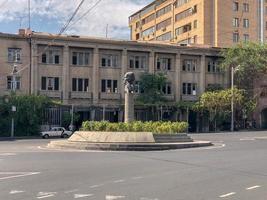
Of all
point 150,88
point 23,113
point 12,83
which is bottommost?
point 23,113

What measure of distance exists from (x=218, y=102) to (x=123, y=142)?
37180 millimetres

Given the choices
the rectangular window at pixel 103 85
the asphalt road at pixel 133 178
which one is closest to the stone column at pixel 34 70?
the rectangular window at pixel 103 85

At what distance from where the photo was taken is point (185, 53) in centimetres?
6675

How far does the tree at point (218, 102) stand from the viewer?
6334 cm

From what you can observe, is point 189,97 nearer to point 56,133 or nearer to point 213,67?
point 213,67

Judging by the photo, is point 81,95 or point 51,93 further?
point 81,95

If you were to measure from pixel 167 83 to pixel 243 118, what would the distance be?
11248mm

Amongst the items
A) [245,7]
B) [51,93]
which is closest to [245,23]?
[245,7]

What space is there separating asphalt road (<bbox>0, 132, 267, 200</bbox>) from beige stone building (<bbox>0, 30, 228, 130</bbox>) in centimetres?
3806

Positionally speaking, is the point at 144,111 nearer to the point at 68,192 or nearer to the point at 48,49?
the point at 48,49

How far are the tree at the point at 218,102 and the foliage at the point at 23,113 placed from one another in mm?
→ 19564

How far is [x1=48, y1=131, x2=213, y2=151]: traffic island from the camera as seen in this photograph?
1064 inches

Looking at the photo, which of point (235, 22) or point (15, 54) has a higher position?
point (235, 22)

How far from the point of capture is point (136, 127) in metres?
29.6
